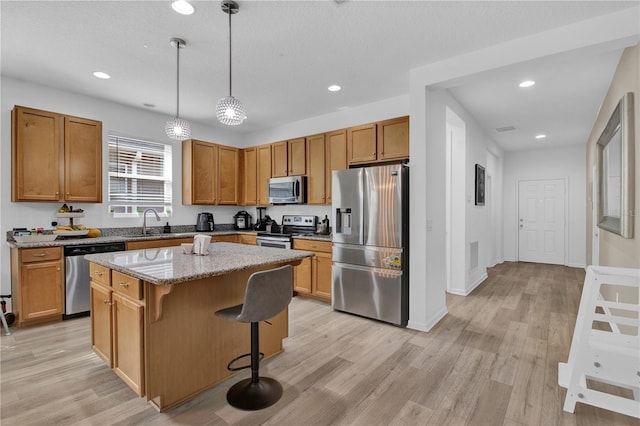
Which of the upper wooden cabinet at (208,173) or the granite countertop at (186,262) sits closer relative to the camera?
the granite countertop at (186,262)

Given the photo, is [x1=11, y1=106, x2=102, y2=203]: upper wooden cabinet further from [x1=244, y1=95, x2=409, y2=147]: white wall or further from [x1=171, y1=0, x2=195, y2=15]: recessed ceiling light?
[x1=244, y1=95, x2=409, y2=147]: white wall

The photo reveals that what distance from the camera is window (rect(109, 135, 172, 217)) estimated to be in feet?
14.5

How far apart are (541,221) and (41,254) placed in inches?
347

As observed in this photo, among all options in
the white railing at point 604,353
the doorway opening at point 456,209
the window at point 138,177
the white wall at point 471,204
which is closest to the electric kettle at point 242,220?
the window at point 138,177

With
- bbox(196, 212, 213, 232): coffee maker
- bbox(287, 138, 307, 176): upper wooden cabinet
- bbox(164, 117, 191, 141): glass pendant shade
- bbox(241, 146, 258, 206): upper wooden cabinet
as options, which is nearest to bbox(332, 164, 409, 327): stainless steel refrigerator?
bbox(287, 138, 307, 176): upper wooden cabinet

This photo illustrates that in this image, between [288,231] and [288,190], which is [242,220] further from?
[288,190]

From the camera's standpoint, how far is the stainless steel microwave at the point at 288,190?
480 cm

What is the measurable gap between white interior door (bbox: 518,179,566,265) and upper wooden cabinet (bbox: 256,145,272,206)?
19.4ft

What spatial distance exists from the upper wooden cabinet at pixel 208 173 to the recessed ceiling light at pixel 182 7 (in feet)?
9.27

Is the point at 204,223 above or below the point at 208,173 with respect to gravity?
below

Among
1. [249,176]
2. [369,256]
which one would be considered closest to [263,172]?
[249,176]

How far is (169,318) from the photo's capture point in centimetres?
197

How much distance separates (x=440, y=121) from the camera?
3582 millimetres

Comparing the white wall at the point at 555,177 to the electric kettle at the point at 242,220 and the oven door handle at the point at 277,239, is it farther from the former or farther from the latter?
the electric kettle at the point at 242,220
